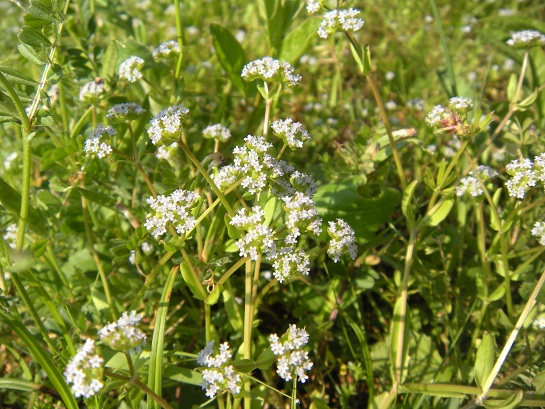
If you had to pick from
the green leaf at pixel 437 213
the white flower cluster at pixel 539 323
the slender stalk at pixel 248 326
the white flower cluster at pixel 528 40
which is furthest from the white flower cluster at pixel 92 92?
the white flower cluster at pixel 539 323

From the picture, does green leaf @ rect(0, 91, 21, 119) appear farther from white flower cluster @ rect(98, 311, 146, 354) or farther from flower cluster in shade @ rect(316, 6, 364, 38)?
flower cluster in shade @ rect(316, 6, 364, 38)

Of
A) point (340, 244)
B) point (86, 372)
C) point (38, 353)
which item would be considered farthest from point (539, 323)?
point (38, 353)

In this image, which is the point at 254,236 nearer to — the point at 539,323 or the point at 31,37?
the point at 31,37

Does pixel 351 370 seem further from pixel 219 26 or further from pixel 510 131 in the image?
pixel 219 26

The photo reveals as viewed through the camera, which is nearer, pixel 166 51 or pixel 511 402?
pixel 511 402

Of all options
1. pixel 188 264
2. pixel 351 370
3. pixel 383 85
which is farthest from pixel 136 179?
pixel 383 85

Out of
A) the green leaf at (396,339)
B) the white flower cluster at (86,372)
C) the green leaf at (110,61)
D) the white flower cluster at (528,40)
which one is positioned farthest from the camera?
the green leaf at (110,61)

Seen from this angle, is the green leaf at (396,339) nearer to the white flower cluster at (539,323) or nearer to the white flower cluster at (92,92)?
the white flower cluster at (539,323)
